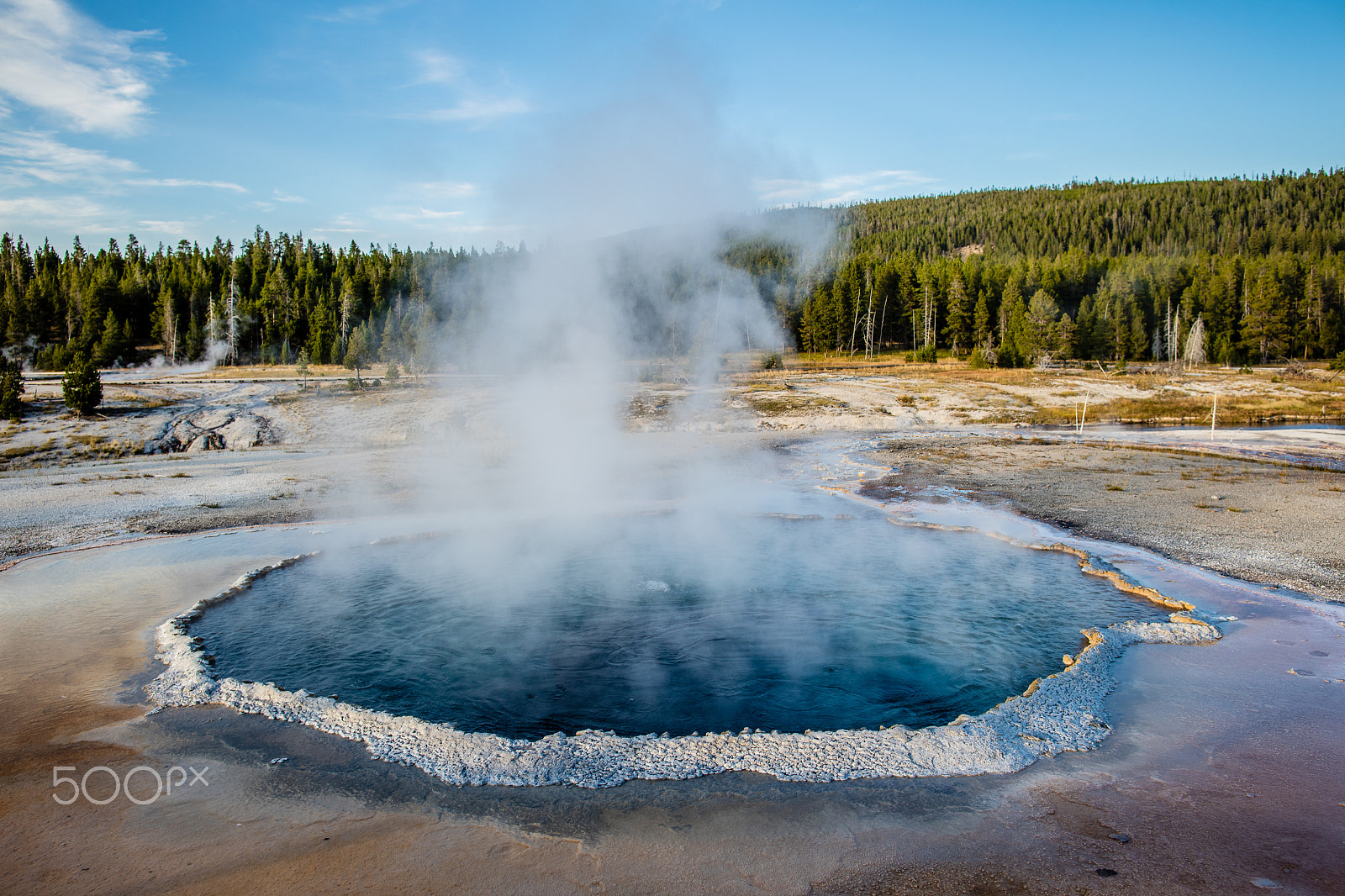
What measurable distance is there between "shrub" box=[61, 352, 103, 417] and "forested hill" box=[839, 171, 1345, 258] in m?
78.6

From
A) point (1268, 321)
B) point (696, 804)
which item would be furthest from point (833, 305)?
point (696, 804)

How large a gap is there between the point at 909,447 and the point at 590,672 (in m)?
19.2

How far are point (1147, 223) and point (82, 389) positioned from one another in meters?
127

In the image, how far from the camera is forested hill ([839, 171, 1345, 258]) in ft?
305

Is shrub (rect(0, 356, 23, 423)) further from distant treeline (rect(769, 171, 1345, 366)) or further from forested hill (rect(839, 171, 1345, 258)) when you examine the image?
forested hill (rect(839, 171, 1345, 258))

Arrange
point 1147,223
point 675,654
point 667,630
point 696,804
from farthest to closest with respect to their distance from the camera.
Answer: point 1147,223, point 667,630, point 675,654, point 696,804

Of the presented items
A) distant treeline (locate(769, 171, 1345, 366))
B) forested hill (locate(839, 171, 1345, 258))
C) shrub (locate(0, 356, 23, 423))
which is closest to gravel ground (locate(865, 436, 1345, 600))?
distant treeline (locate(769, 171, 1345, 366))

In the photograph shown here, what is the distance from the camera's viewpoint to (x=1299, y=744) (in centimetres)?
451

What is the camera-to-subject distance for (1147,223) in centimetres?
10638

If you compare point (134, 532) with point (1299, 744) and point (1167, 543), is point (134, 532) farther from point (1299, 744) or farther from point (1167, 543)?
point (1167, 543)

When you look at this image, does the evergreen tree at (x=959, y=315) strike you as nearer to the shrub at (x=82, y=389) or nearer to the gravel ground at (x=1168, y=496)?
the gravel ground at (x=1168, y=496)

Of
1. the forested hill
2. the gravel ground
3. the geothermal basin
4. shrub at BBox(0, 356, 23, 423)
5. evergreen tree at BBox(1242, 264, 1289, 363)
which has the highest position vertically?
Result: the forested hill

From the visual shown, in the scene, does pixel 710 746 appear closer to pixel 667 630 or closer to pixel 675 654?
pixel 675 654

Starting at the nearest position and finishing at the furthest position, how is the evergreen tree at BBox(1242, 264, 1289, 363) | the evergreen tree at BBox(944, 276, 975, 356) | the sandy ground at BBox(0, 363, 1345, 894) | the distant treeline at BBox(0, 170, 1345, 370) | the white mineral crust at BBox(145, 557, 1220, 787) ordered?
1. the sandy ground at BBox(0, 363, 1345, 894)
2. the white mineral crust at BBox(145, 557, 1220, 787)
3. the distant treeline at BBox(0, 170, 1345, 370)
4. the evergreen tree at BBox(1242, 264, 1289, 363)
5. the evergreen tree at BBox(944, 276, 975, 356)
